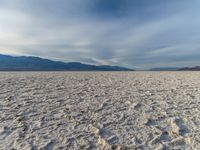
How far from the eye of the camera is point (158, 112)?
8.62 m

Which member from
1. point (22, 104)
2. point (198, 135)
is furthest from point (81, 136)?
point (22, 104)

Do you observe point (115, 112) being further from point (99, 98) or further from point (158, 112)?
point (99, 98)

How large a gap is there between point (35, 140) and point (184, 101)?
7.44 m

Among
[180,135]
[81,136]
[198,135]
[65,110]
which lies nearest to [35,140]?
[81,136]

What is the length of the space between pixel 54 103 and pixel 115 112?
303 centimetres

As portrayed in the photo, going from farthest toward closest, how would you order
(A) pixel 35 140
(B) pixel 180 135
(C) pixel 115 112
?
(C) pixel 115 112 < (B) pixel 180 135 < (A) pixel 35 140

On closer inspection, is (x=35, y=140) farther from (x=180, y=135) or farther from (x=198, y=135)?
(x=198, y=135)

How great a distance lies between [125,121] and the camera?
749cm

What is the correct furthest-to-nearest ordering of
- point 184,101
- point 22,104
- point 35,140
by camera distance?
point 184,101
point 22,104
point 35,140

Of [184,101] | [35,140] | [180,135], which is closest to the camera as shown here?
[35,140]

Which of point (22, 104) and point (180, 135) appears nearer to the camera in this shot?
point (180, 135)

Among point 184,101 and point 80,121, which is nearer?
point 80,121

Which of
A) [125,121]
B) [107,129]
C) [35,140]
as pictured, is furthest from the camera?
Answer: [125,121]

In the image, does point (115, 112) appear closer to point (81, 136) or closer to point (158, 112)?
point (158, 112)
